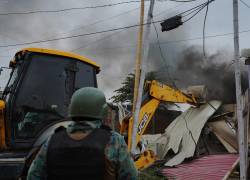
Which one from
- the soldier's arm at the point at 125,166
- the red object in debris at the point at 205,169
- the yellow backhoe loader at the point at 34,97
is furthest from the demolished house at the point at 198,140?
the soldier's arm at the point at 125,166

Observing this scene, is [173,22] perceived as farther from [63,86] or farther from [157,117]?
[157,117]

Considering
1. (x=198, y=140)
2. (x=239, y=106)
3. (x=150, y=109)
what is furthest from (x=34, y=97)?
(x=198, y=140)

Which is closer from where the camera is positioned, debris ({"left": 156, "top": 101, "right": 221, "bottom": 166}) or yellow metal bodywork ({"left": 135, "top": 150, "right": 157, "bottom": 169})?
yellow metal bodywork ({"left": 135, "top": 150, "right": 157, "bottom": 169})

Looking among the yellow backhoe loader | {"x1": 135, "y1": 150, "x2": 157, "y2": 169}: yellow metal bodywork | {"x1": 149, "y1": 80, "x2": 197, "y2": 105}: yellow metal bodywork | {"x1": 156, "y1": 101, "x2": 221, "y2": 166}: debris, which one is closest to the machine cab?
the yellow backhoe loader

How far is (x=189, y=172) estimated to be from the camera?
8.99 m

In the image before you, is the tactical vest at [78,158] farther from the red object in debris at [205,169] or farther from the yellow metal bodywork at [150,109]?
the red object in debris at [205,169]

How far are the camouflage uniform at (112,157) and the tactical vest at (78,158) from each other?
0.05m

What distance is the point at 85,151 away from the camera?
7.25 feet

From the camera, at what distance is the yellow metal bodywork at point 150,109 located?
8.15m

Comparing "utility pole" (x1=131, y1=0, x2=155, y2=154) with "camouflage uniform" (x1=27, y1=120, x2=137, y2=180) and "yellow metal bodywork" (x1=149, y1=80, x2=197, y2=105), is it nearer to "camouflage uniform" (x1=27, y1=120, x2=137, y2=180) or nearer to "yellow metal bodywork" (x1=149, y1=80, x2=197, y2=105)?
"yellow metal bodywork" (x1=149, y1=80, x2=197, y2=105)

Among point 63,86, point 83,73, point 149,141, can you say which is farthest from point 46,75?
point 149,141

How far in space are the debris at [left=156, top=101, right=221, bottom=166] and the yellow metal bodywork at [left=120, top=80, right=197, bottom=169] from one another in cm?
123

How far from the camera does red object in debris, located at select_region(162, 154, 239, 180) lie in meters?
8.36

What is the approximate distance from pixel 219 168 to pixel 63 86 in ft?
15.5
